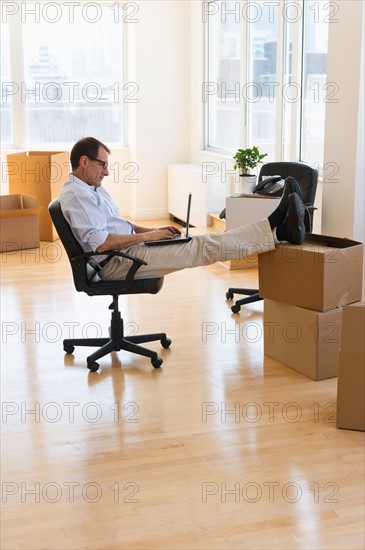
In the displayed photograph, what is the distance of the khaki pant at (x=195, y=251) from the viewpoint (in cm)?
406

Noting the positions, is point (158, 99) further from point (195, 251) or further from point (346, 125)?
point (195, 251)

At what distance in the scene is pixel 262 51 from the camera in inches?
262

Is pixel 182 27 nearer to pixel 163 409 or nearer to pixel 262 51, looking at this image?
pixel 262 51

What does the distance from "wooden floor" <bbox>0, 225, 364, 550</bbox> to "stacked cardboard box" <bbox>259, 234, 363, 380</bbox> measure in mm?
122

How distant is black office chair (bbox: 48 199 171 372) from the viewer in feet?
12.8

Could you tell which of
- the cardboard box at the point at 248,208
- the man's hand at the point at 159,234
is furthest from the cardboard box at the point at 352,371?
the cardboard box at the point at 248,208

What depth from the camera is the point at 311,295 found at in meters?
3.86

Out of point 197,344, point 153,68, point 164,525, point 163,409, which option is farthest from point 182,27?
point 164,525

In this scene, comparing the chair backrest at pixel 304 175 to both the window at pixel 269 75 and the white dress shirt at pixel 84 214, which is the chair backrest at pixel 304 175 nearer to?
the window at pixel 269 75

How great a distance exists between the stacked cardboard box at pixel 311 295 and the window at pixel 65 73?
512 cm

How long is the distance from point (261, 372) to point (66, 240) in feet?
4.05

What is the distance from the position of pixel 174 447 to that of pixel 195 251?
1288mm

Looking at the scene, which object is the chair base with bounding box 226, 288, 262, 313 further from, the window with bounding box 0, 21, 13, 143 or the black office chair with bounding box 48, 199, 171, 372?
the window with bounding box 0, 21, 13, 143

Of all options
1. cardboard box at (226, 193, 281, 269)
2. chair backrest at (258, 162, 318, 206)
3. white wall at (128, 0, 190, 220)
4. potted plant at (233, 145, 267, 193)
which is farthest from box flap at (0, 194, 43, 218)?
chair backrest at (258, 162, 318, 206)
